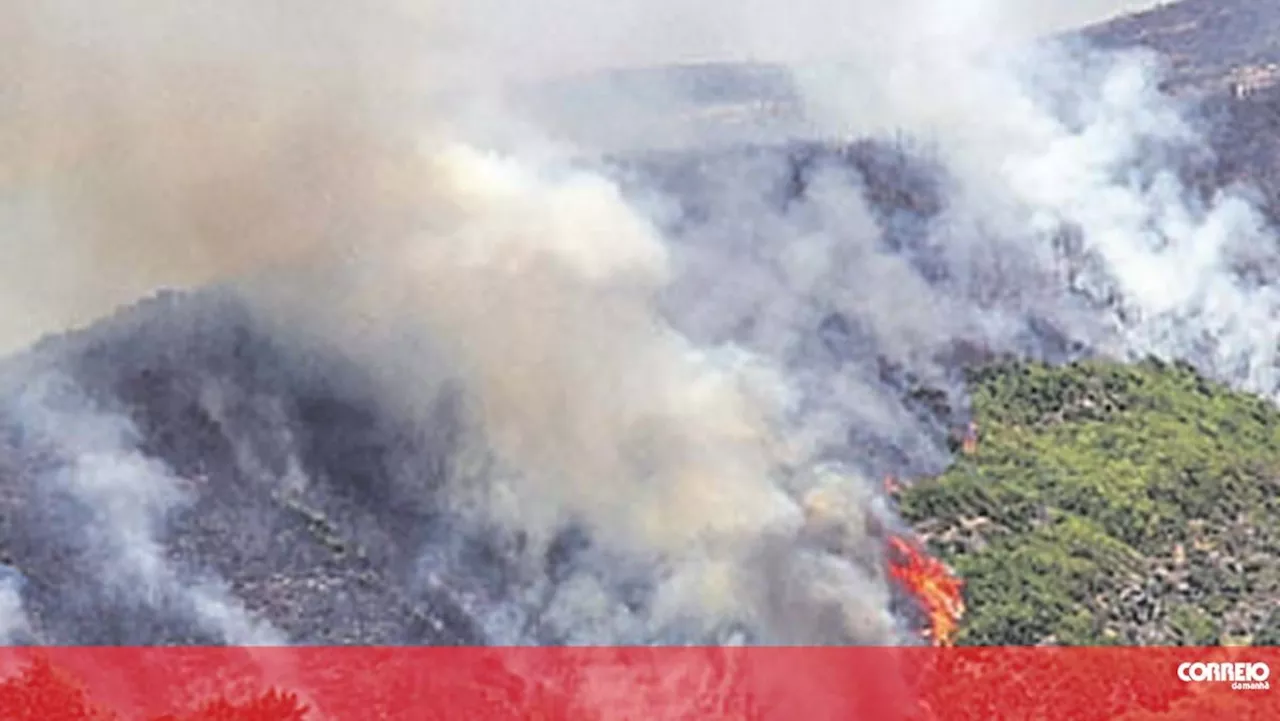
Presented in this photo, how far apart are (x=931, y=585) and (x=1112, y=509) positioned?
8.57m

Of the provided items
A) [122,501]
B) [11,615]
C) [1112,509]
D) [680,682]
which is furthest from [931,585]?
[11,615]

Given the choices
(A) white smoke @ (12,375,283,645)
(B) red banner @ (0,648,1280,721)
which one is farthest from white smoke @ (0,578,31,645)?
(A) white smoke @ (12,375,283,645)

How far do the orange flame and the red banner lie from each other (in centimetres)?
141

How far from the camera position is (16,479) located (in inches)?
2344

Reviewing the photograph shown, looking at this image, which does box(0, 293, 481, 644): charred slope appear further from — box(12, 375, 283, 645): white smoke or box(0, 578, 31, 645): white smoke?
box(0, 578, 31, 645): white smoke

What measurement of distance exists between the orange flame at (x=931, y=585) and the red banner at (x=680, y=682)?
141 cm

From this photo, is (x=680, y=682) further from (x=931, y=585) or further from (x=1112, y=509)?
(x=1112, y=509)

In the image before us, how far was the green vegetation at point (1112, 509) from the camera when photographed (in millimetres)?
65812

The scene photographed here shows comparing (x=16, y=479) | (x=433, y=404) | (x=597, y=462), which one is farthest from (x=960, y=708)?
(x=16, y=479)

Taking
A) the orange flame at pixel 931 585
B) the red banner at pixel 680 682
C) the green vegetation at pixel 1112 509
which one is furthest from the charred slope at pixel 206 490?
the green vegetation at pixel 1112 509

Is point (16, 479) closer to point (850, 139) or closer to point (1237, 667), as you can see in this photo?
point (1237, 667)

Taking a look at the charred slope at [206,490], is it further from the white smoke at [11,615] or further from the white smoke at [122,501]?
the white smoke at [11,615]

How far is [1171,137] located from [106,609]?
5824 cm

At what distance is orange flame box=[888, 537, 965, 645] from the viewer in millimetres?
64625
